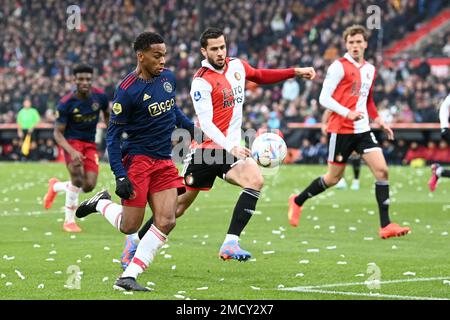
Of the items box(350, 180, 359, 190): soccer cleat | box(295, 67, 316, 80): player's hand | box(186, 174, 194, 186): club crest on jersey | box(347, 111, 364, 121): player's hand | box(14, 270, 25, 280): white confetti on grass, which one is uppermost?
box(295, 67, 316, 80): player's hand

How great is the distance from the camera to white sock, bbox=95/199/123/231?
393 inches

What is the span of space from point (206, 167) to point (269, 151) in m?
0.72

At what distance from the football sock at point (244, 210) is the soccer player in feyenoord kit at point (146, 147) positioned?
1279 mm

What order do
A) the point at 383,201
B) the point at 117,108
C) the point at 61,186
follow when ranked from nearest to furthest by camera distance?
the point at 117,108
the point at 383,201
the point at 61,186

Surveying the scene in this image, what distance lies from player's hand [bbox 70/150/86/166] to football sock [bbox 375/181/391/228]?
411 cm

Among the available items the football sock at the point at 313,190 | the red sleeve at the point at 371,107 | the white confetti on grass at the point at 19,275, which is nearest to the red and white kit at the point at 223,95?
the white confetti on grass at the point at 19,275

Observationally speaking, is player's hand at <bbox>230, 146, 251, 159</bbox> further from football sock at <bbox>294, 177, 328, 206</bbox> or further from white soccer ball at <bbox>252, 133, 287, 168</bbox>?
football sock at <bbox>294, 177, 328, 206</bbox>

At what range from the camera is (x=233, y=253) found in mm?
10562

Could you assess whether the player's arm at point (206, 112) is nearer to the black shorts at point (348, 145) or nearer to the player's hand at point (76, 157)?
the black shorts at point (348, 145)

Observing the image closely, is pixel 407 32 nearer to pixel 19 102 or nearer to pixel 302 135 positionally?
pixel 302 135

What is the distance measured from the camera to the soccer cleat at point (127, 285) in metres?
8.86

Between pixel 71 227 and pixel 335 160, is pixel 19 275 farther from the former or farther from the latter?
pixel 335 160

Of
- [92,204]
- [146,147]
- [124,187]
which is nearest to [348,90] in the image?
[92,204]

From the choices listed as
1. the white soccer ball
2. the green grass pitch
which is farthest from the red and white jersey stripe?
the white soccer ball
